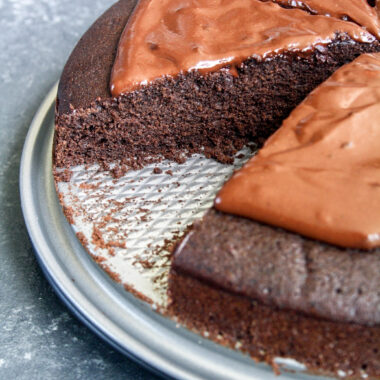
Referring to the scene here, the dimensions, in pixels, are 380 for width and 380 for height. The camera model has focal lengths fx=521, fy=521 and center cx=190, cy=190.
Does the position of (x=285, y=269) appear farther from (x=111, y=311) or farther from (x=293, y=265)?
(x=111, y=311)

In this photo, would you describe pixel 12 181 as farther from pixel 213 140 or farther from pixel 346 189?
pixel 346 189

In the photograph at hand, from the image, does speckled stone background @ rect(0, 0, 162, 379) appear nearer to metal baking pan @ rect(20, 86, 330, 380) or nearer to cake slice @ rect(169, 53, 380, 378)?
metal baking pan @ rect(20, 86, 330, 380)

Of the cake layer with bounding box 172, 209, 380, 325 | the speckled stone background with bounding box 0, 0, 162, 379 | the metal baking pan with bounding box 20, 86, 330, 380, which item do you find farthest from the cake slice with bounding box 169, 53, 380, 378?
the speckled stone background with bounding box 0, 0, 162, 379

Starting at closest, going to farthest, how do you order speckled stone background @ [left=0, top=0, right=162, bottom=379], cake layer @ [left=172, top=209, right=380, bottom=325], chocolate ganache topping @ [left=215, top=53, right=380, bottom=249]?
cake layer @ [left=172, top=209, right=380, bottom=325] < chocolate ganache topping @ [left=215, top=53, right=380, bottom=249] < speckled stone background @ [left=0, top=0, right=162, bottom=379]

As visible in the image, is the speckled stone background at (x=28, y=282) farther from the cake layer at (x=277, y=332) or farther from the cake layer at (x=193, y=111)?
the cake layer at (x=193, y=111)

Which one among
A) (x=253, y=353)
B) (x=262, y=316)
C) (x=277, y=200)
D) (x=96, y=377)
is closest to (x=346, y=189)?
(x=277, y=200)

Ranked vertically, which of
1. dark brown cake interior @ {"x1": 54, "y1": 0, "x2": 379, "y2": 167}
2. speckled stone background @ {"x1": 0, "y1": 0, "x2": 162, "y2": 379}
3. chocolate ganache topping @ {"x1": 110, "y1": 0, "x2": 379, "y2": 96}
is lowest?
speckled stone background @ {"x1": 0, "y1": 0, "x2": 162, "y2": 379}

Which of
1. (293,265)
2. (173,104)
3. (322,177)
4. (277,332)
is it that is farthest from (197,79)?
(277,332)
